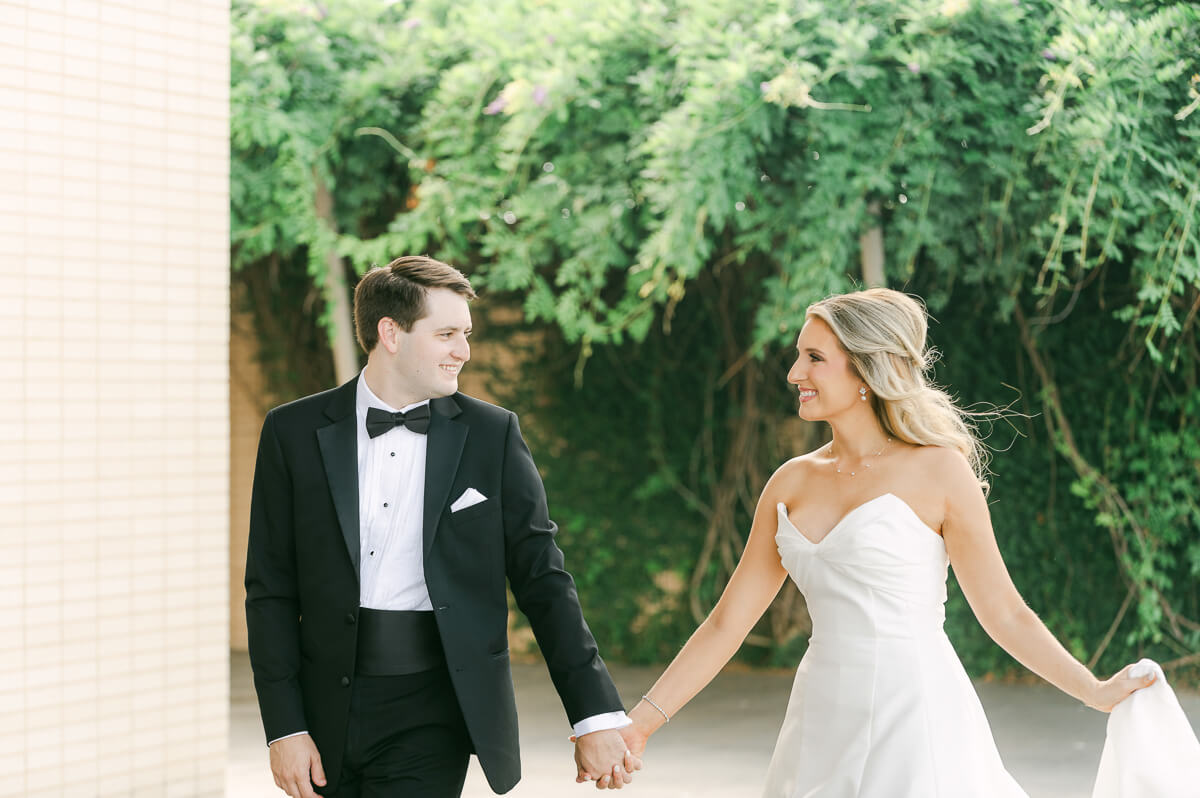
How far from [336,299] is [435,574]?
3.65 metres

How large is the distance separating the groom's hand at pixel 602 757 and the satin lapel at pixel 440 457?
20.8 inches

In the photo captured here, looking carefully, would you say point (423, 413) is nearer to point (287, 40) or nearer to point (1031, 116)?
point (1031, 116)

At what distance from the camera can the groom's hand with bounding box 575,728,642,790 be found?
8.61ft

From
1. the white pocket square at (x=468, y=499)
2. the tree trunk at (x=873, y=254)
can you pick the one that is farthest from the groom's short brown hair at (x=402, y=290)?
the tree trunk at (x=873, y=254)

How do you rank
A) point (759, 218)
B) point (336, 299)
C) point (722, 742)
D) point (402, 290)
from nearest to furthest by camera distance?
point (402, 290), point (759, 218), point (722, 742), point (336, 299)

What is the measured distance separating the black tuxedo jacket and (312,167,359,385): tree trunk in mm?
3295

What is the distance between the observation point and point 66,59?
13.6 feet

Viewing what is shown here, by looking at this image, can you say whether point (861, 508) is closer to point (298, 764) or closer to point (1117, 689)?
point (1117, 689)

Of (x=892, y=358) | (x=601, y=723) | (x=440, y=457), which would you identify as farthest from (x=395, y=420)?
(x=892, y=358)

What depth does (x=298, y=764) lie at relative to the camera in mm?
2461

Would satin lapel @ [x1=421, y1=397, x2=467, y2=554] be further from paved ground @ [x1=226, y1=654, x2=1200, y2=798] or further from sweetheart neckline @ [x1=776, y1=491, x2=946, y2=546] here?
paved ground @ [x1=226, y1=654, x2=1200, y2=798]

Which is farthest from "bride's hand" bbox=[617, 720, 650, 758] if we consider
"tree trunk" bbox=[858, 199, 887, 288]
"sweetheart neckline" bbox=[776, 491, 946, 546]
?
"tree trunk" bbox=[858, 199, 887, 288]

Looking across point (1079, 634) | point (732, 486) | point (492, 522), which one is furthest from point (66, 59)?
point (1079, 634)

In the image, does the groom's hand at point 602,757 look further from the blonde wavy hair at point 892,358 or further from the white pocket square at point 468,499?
the blonde wavy hair at point 892,358
